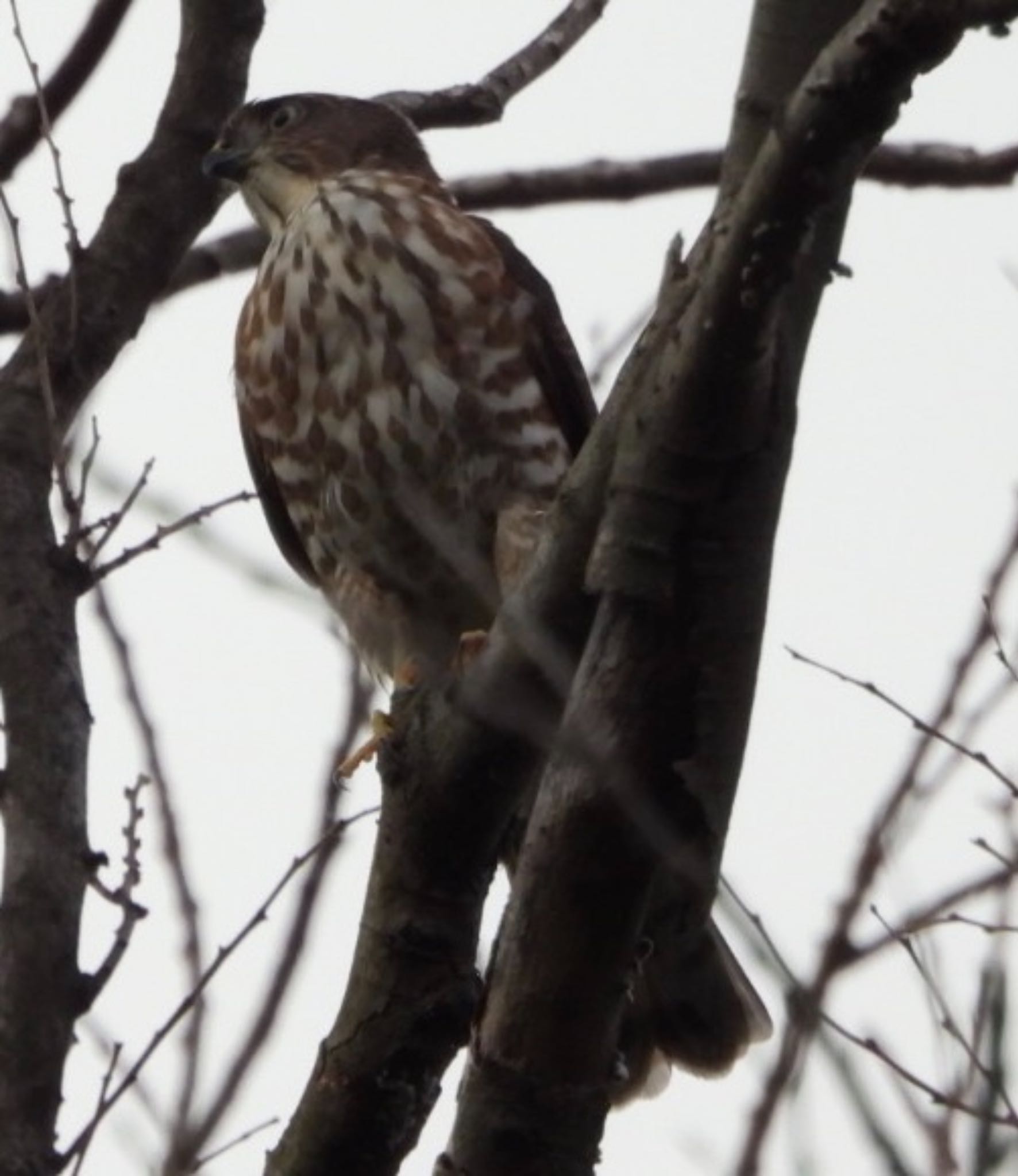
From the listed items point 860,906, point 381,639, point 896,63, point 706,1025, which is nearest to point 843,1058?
point 860,906

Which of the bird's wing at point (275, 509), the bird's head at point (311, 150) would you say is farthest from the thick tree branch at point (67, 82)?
the bird's head at point (311, 150)

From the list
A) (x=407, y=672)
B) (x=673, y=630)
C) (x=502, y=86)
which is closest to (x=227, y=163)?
(x=502, y=86)

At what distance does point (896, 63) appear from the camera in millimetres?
2414

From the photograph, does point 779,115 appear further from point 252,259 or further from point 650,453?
point 252,259

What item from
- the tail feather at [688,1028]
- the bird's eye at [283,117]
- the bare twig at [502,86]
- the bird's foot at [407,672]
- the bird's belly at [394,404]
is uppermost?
the bird's eye at [283,117]

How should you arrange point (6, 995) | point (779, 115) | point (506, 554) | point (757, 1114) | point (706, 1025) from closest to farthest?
point (757, 1114)
point (779, 115)
point (6, 995)
point (706, 1025)
point (506, 554)

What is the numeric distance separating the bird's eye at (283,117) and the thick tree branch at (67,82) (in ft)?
4.83

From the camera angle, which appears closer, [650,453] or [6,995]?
[650,453]

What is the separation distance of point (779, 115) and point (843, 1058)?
3.40 feet

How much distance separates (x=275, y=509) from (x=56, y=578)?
1476 millimetres

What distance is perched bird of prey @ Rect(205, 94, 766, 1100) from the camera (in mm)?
4879

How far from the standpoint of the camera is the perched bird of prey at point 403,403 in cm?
488

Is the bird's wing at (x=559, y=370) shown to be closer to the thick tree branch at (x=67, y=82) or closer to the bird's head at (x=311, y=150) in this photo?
the bird's head at (x=311, y=150)

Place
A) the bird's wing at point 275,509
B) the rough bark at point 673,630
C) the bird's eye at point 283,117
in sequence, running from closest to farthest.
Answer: the rough bark at point 673,630 → the bird's wing at point 275,509 → the bird's eye at point 283,117
